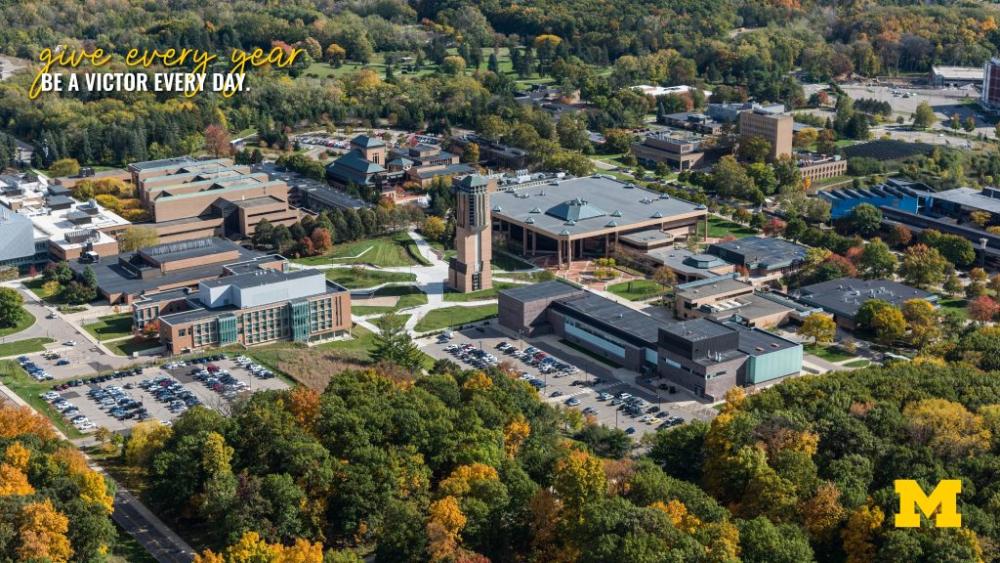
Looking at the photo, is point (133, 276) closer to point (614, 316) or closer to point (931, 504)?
point (614, 316)

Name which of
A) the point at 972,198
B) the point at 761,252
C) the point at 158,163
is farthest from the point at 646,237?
the point at 158,163

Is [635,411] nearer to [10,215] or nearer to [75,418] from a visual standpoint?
[75,418]

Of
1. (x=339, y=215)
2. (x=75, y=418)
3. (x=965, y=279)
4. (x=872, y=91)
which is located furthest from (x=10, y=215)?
(x=872, y=91)

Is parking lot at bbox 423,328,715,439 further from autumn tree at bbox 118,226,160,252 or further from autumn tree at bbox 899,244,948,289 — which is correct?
autumn tree at bbox 118,226,160,252

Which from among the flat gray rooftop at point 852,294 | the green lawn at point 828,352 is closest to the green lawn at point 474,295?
the flat gray rooftop at point 852,294

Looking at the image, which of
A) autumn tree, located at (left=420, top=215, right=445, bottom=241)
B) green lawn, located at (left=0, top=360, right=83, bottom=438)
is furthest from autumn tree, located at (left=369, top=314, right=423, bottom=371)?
autumn tree, located at (left=420, top=215, right=445, bottom=241)

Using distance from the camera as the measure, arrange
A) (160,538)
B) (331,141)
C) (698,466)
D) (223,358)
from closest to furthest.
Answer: (160,538) → (698,466) → (223,358) → (331,141)
